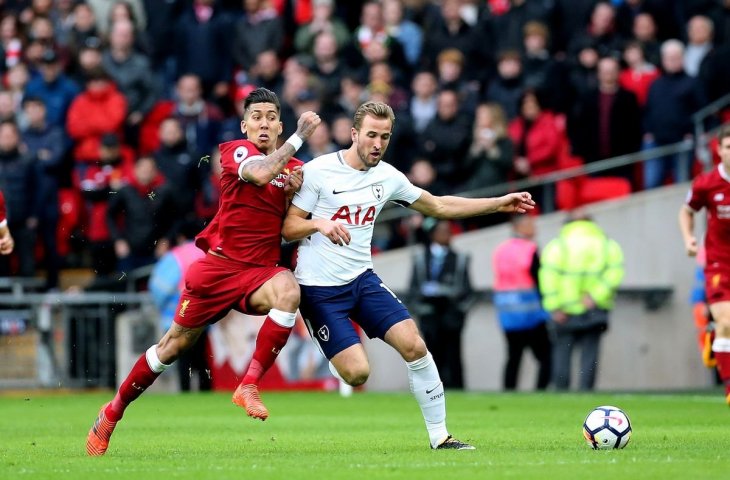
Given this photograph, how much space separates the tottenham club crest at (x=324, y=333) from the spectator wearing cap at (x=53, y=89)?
13.5m

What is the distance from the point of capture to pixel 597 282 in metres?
19.8

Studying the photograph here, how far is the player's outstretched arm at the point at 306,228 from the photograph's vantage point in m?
10.1

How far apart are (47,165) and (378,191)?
41.3 feet

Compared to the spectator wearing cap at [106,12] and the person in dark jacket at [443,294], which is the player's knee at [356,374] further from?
the spectator wearing cap at [106,12]

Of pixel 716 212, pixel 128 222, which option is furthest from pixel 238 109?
pixel 716 212

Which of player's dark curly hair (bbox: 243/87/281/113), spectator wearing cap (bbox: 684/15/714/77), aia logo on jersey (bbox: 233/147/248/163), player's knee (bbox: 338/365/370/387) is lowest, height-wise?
player's knee (bbox: 338/365/370/387)

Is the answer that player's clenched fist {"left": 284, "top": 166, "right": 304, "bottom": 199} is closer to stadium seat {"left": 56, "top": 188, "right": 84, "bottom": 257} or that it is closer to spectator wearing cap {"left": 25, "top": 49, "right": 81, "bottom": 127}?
stadium seat {"left": 56, "top": 188, "right": 84, "bottom": 257}

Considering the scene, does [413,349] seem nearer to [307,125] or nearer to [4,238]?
[307,125]

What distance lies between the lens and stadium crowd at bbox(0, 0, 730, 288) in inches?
827

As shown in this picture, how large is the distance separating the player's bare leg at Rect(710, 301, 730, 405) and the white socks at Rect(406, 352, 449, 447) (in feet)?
11.7

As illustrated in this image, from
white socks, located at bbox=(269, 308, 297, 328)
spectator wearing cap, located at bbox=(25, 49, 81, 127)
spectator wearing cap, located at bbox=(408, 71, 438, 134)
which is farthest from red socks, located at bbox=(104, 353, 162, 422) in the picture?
spectator wearing cap, located at bbox=(25, 49, 81, 127)

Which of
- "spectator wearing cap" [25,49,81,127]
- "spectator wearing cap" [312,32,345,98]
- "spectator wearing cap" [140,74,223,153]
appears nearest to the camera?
"spectator wearing cap" [140,74,223,153]

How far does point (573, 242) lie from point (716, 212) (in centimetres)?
615

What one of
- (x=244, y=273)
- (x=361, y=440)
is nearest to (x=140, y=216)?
(x=361, y=440)
